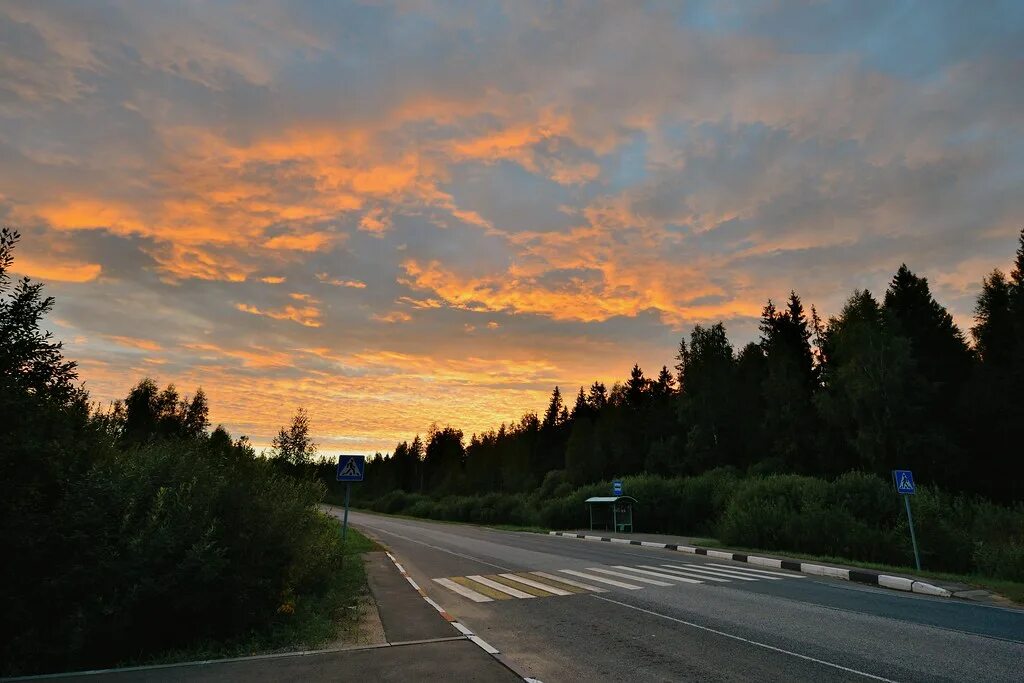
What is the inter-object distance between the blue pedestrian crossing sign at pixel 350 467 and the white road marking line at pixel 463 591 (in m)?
5.05

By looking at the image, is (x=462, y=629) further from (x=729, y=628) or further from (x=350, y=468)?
(x=350, y=468)

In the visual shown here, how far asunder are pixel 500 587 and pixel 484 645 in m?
5.87

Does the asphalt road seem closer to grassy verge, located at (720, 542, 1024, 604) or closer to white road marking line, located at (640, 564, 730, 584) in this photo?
white road marking line, located at (640, 564, 730, 584)

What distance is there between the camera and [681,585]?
41.1ft

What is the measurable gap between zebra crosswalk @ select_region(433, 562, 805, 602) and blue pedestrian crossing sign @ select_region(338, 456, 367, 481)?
5029 mm

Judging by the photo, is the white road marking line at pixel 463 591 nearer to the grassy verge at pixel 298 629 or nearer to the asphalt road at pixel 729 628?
the asphalt road at pixel 729 628

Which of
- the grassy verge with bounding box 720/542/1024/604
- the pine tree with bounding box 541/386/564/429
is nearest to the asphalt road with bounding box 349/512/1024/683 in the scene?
the grassy verge with bounding box 720/542/1024/604

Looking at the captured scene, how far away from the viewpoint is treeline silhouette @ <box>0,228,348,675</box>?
20.8 feet

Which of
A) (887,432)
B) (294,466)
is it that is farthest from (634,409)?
(294,466)

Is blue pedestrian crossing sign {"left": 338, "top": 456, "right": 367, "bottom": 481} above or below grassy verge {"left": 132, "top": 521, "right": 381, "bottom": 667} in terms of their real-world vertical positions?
above

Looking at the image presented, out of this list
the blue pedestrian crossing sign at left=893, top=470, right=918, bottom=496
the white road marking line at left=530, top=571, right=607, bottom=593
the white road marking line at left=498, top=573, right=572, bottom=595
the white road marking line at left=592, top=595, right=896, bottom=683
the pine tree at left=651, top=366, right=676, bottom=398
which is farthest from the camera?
the pine tree at left=651, top=366, right=676, bottom=398

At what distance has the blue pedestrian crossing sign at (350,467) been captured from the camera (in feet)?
58.4

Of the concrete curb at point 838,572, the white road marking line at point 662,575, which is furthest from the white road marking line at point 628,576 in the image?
the concrete curb at point 838,572

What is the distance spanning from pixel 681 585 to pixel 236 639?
9.35 meters
